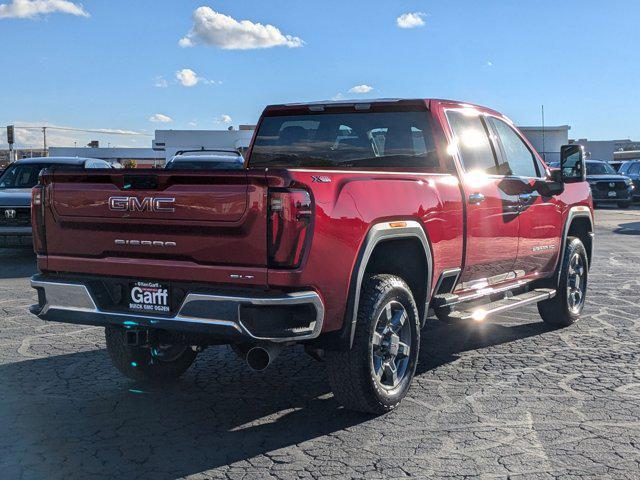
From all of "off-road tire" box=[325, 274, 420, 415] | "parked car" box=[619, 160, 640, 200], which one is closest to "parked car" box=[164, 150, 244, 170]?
"off-road tire" box=[325, 274, 420, 415]

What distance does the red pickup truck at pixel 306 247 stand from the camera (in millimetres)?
4117

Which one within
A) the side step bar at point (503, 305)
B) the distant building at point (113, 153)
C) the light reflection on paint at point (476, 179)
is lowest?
the side step bar at point (503, 305)

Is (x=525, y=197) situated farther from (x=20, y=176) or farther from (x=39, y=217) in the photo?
(x=20, y=176)

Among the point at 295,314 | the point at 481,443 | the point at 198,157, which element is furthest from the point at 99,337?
the point at 198,157

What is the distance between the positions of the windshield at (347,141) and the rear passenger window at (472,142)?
1.00ft

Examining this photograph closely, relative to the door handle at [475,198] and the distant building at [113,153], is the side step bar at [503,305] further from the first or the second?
the distant building at [113,153]

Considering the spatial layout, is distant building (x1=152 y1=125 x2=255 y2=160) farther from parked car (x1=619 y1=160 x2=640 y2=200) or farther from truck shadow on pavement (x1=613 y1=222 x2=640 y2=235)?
truck shadow on pavement (x1=613 y1=222 x2=640 y2=235)

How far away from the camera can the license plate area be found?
14.4 feet

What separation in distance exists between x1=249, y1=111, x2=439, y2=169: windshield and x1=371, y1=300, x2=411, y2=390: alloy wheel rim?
4.29 ft

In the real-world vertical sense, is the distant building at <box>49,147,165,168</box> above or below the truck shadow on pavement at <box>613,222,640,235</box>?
above

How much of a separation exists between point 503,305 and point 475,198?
38.8 inches

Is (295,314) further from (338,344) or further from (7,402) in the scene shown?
(7,402)

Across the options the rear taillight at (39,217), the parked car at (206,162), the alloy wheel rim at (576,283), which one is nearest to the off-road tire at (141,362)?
the rear taillight at (39,217)

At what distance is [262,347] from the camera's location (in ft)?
14.0
